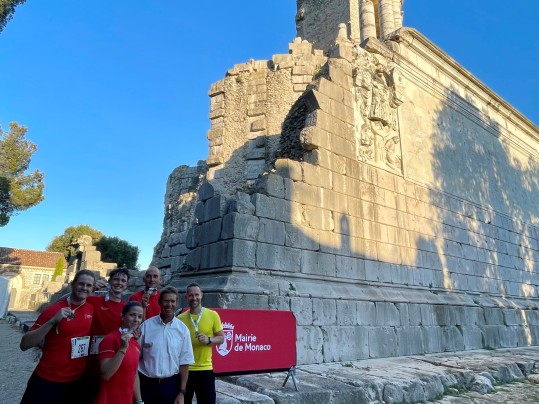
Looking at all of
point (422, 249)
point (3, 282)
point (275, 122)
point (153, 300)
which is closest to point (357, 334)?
point (422, 249)

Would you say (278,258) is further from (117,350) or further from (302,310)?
(117,350)

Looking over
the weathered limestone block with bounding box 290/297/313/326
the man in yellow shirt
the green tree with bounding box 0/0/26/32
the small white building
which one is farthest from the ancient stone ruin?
the small white building

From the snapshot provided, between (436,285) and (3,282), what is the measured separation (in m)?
20.0

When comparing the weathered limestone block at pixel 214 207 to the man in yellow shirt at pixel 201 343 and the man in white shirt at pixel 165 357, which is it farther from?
the man in white shirt at pixel 165 357

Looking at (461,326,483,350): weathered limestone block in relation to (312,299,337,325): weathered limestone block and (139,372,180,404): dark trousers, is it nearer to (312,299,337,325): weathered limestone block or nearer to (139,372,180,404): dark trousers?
(312,299,337,325): weathered limestone block

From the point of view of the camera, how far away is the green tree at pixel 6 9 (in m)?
10.0

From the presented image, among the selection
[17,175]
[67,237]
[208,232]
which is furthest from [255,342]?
[67,237]

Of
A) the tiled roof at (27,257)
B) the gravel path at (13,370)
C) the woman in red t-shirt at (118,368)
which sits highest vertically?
the tiled roof at (27,257)

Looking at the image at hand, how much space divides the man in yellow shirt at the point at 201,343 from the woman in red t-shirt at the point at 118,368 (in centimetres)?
74

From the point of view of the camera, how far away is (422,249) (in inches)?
354

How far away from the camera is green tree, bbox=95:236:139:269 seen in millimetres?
36781

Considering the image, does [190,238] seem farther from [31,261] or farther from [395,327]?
[31,261]

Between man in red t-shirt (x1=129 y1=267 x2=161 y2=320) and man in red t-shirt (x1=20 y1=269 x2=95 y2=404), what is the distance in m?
0.80

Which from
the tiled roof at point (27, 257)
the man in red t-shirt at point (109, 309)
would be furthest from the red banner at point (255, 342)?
the tiled roof at point (27, 257)
